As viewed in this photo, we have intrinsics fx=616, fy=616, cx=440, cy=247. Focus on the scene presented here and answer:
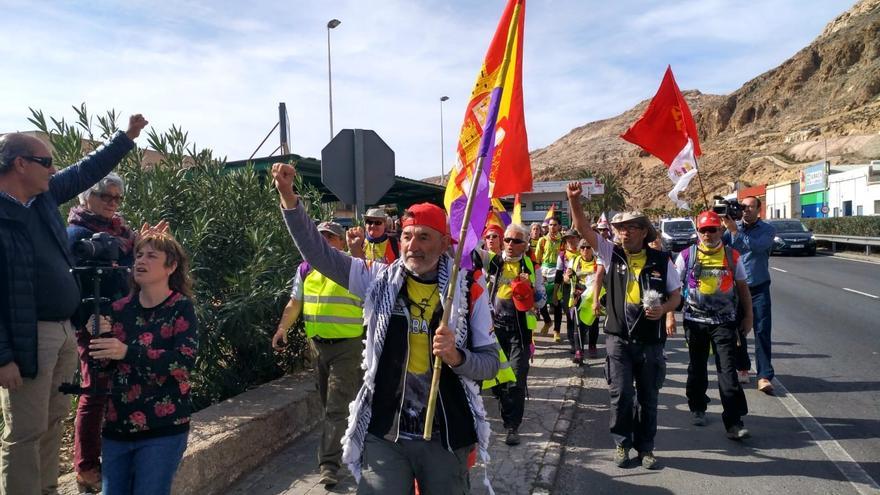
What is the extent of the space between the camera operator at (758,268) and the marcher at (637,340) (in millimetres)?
2244

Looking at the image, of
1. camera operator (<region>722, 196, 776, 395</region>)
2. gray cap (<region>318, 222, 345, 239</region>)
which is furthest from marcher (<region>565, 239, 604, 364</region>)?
gray cap (<region>318, 222, 345, 239</region>)

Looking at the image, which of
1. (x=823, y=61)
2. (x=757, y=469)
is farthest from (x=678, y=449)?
(x=823, y=61)

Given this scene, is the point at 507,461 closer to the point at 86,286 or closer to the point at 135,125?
the point at 86,286

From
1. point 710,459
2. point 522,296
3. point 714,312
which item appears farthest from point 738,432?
point 522,296

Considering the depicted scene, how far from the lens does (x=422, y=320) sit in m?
2.67

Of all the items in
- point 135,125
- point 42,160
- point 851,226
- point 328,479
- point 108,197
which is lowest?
point 328,479

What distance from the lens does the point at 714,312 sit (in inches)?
212

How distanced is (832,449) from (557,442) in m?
2.13

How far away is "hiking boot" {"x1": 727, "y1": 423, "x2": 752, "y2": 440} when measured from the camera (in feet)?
16.8

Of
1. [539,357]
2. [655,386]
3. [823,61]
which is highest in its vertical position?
[823,61]

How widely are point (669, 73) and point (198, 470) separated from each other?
5.63 metres

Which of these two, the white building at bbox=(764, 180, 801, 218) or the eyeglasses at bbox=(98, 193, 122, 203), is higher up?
the white building at bbox=(764, 180, 801, 218)

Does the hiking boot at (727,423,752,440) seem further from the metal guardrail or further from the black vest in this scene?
the metal guardrail

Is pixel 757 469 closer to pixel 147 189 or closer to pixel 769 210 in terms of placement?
pixel 147 189
